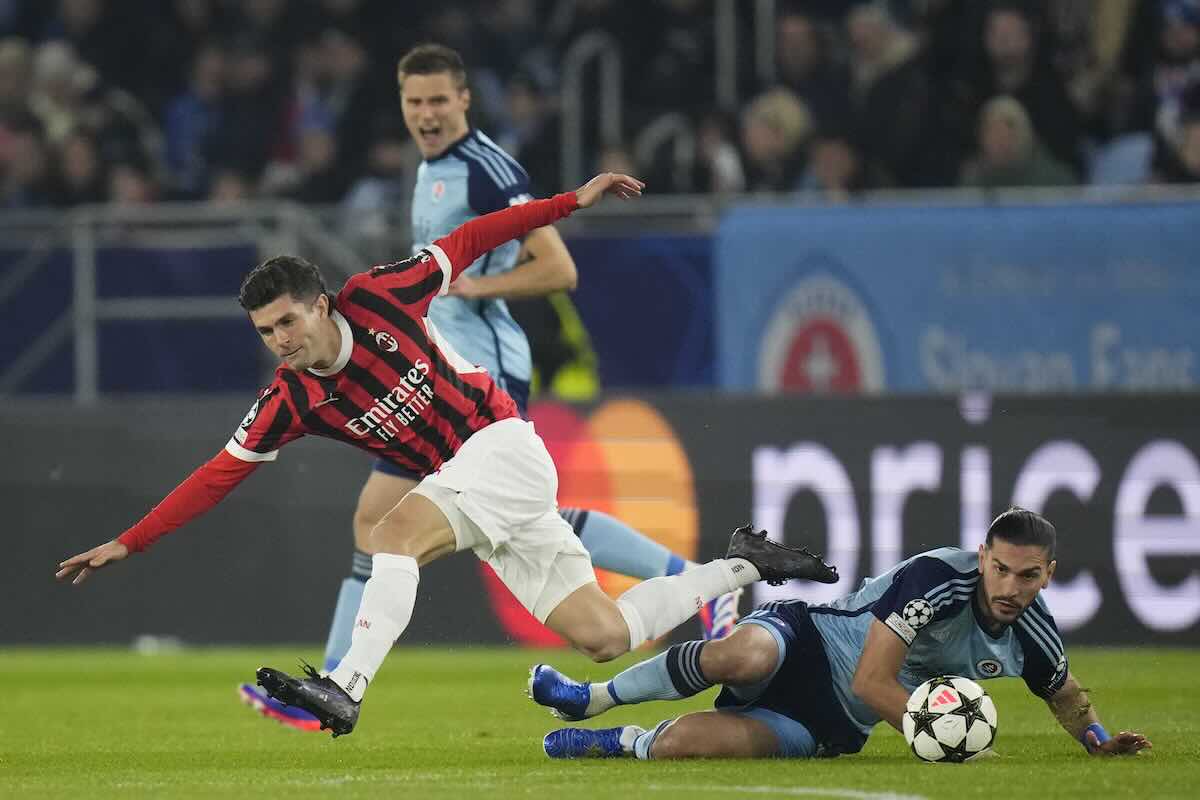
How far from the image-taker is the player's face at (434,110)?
28.2 ft

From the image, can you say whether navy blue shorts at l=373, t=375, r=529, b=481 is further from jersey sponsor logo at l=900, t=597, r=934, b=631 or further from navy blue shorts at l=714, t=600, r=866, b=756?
jersey sponsor logo at l=900, t=597, r=934, b=631

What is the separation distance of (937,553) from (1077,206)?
577cm

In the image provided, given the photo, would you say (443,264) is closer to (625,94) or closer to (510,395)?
(510,395)

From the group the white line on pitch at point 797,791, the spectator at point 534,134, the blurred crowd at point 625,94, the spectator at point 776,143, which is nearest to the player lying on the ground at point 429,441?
the white line on pitch at point 797,791

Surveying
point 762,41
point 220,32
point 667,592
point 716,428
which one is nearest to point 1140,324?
point 716,428

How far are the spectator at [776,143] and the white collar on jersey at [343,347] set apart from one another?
7.45 metres

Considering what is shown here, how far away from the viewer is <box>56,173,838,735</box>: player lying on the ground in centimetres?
687

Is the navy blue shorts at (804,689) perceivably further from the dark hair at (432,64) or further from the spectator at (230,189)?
the spectator at (230,189)

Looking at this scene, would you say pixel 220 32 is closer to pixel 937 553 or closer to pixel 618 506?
pixel 618 506

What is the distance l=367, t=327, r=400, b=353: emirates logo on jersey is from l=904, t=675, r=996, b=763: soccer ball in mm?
1931

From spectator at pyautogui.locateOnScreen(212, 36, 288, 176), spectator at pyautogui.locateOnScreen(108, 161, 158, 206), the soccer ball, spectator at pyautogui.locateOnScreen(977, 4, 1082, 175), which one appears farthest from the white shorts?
spectator at pyautogui.locateOnScreen(212, 36, 288, 176)

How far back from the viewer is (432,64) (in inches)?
338

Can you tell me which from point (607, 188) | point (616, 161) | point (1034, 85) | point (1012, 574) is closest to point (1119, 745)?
point (1012, 574)

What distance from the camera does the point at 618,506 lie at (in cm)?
1197
